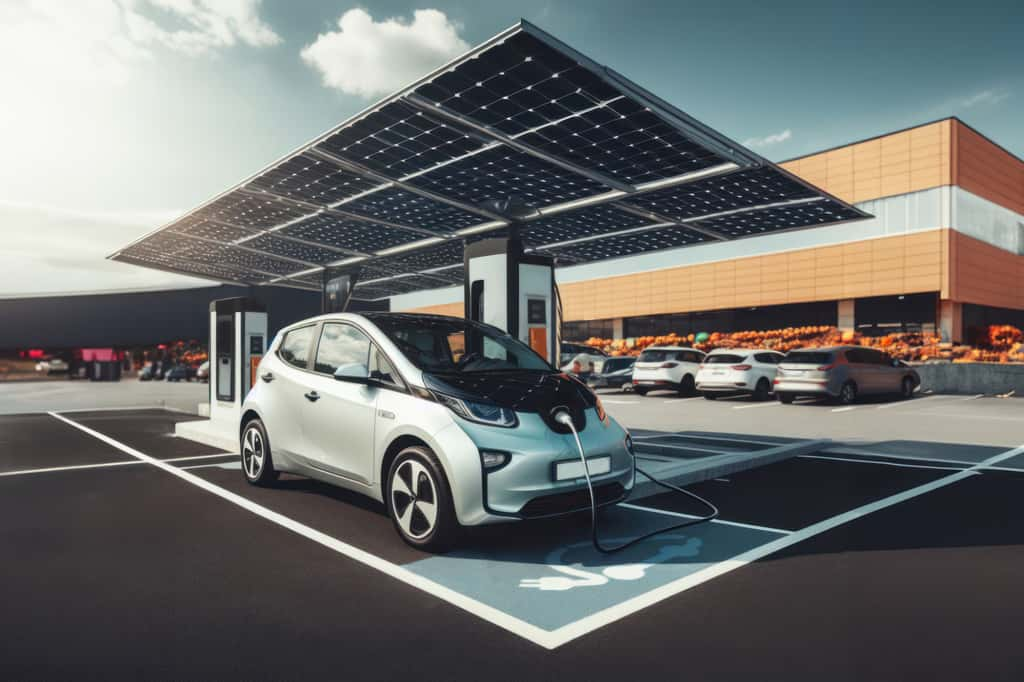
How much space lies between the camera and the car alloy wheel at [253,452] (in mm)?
6590

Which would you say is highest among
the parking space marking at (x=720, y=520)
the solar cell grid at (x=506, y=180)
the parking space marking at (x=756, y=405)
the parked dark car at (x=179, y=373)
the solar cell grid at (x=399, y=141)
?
the solar cell grid at (x=399, y=141)

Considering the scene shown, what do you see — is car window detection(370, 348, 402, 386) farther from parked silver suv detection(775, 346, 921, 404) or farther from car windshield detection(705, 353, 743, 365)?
car windshield detection(705, 353, 743, 365)

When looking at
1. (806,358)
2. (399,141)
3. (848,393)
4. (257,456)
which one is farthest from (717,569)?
(848,393)

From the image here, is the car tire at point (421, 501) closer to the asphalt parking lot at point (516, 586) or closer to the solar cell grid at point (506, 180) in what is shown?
the asphalt parking lot at point (516, 586)

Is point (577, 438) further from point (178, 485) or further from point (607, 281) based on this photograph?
point (607, 281)

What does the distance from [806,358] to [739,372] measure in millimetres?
2062

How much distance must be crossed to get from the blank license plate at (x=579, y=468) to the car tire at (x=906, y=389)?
17894mm

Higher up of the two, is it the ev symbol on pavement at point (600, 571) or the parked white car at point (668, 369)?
the parked white car at point (668, 369)

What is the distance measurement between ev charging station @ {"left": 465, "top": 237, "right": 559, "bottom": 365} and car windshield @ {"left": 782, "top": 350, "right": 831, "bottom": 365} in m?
10.6

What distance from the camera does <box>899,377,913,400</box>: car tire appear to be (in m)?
19.2

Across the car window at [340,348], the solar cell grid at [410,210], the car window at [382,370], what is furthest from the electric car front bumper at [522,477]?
the solar cell grid at [410,210]

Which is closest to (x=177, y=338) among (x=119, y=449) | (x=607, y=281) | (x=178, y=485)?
(x=607, y=281)

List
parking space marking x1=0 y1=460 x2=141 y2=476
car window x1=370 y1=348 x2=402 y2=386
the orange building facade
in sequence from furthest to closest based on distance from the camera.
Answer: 1. the orange building facade
2. parking space marking x1=0 y1=460 x2=141 y2=476
3. car window x1=370 y1=348 x2=402 y2=386

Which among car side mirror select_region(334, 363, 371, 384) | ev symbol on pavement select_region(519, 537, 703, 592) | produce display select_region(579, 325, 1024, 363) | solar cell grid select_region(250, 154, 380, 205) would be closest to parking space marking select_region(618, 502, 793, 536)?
ev symbol on pavement select_region(519, 537, 703, 592)
